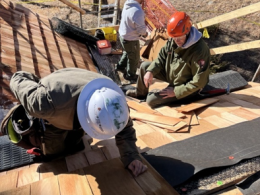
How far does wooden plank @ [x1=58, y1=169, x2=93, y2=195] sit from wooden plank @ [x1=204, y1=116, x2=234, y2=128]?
5.76 ft

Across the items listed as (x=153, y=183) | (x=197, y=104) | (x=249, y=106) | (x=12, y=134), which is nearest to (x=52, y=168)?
(x=12, y=134)

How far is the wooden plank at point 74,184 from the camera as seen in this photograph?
1.85 m

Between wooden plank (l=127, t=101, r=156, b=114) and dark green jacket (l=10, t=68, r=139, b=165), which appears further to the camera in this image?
wooden plank (l=127, t=101, r=156, b=114)

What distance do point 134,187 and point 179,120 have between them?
1368 millimetres

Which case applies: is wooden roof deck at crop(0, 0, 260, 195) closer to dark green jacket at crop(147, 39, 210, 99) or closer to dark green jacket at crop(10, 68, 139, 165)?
dark green jacket at crop(10, 68, 139, 165)

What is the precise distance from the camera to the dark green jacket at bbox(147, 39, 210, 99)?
3.27m

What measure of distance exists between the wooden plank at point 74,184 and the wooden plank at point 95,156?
348 millimetres

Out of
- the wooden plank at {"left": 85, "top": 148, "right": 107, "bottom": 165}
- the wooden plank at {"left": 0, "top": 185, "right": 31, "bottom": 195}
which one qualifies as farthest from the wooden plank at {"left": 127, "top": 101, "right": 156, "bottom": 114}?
the wooden plank at {"left": 0, "top": 185, "right": 31, "bottom": 195}

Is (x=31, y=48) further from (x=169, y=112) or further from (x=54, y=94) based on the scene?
(x=54, y=94)

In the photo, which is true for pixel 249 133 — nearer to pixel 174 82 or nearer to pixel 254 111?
pixel 254 111

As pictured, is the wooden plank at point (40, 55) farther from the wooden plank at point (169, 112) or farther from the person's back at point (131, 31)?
the wooden plank at point (169, 112)

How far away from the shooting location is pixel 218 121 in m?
2.99

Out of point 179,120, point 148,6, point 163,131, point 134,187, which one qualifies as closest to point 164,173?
point 134,187

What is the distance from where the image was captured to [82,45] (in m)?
6.62
